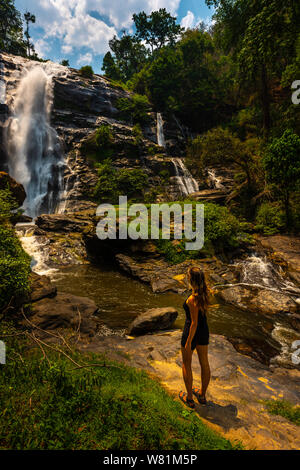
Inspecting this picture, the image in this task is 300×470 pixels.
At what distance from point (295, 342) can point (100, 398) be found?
20.1 feet

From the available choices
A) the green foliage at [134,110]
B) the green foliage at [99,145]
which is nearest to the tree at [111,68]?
the green foliage at [134,110]

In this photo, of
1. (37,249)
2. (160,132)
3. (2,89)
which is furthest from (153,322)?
(2,89)

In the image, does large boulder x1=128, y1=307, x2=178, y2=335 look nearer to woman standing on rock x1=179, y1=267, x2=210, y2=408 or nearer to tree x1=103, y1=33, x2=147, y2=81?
woman standing on rock x1=179, y1=267, x2=210, y2=408

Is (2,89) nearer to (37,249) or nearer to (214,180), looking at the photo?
(37,249)

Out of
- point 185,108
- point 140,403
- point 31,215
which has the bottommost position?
point 140,403

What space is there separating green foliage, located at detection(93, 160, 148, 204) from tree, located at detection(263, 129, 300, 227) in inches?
571

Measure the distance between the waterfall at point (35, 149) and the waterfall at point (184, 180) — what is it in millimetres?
13993

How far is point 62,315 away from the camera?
6.47 metres

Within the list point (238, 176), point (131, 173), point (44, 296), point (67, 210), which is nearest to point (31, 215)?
point (67, 210)

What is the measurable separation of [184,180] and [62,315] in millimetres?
23144

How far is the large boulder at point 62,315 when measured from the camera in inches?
243

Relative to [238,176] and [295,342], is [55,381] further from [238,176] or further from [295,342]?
[238,176]

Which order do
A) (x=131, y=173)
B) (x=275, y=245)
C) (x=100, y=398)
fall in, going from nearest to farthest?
(x=100, y=398) → (x=275, y=245) → (x=131, y=173)

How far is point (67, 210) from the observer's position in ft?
78.9
